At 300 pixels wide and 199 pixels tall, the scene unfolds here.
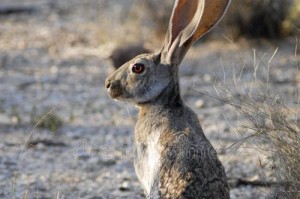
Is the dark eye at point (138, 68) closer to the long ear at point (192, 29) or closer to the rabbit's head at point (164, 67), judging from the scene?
the rabbit's head at point (164, 67)

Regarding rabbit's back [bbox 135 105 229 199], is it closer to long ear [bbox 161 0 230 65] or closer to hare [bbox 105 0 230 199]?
hare [bbox 105 0 230 199]

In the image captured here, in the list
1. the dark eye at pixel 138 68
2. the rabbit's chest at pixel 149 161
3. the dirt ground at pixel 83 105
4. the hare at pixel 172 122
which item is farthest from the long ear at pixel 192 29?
the rabbit's chest at pixel 149 161

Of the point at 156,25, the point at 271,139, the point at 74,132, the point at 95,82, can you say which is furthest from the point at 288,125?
the point at 156,25

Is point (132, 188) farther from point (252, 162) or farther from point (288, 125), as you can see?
point (288, 125)

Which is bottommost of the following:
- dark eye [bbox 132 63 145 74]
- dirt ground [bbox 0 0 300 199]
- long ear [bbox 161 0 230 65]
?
dirt ground [bbox 0 0 300 199]

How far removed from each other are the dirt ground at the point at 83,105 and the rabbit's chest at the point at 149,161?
476 mm

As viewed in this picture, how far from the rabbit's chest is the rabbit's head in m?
0.27

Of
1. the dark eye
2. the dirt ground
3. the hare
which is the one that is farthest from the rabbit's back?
the dirt ground

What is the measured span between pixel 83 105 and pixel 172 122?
3.92 m

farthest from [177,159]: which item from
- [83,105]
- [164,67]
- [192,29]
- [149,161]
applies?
[83,105]

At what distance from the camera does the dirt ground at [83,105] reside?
5977 millimetres

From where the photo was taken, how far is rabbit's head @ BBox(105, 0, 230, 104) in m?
4.65

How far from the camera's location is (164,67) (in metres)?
4.68

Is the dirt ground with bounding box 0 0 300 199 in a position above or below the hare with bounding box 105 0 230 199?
below
